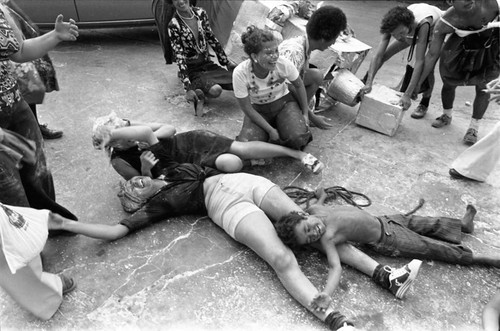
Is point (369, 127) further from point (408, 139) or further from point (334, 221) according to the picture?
point (334, 221)

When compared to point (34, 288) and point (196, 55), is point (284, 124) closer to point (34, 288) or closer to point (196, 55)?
point (196, 55)

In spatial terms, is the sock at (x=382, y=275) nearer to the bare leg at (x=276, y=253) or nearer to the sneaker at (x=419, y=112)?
the bare leg at (x=276, y=253)

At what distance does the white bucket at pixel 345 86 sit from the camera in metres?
3.73

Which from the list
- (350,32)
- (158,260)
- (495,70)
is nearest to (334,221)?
(158,260)

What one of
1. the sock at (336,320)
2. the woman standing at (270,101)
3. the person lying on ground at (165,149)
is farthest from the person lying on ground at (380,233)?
the woman standing at (270,101)

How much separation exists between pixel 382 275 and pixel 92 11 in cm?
441

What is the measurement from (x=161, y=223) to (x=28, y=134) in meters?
0.90

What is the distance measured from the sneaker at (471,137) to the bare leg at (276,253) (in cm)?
220

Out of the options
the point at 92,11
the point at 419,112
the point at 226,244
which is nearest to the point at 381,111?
the point at 419,112

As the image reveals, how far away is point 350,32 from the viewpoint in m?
4.07

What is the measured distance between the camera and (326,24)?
10.4 feet

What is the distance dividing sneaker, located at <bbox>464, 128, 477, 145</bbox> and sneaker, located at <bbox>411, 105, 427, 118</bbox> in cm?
49

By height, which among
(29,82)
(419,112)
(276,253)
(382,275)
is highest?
(29,82)

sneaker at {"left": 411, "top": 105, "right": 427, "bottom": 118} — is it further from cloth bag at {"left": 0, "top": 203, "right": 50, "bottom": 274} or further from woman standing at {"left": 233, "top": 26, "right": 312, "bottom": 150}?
cloth bag at {"left": 0, "top": 203, "right": 50, "bottom": 274}
